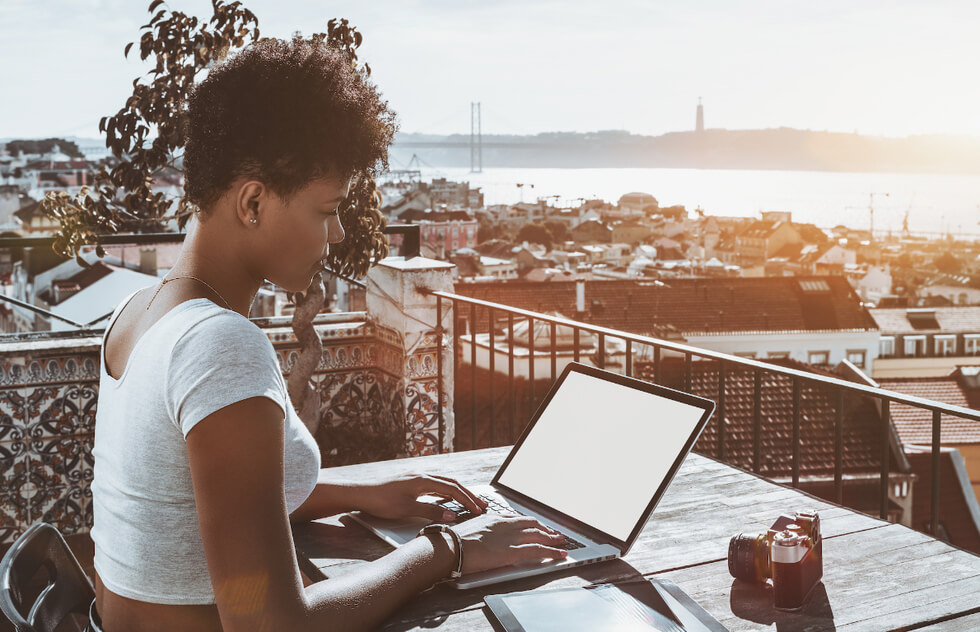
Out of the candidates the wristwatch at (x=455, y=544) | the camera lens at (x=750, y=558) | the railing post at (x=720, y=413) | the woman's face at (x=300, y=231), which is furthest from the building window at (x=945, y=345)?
the woman's face at (x=300, y=231)

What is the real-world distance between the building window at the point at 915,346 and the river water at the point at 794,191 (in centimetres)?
5950

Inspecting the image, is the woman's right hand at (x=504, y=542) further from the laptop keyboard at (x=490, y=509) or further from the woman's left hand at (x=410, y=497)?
the woman's left hand at (x=410, y=497)

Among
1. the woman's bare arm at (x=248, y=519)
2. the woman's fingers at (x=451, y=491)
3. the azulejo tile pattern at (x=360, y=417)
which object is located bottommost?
the azulejo tile pattern at (x=360, y=417)

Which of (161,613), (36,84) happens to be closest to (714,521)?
(161,613)

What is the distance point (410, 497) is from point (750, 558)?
48 centimetres

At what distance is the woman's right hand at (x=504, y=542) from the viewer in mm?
1125

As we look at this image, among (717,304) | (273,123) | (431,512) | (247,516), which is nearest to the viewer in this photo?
(247,516)

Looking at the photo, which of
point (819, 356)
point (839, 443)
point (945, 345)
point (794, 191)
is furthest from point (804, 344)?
point (794, 191)

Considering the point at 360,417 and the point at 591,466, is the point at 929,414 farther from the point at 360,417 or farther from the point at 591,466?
the point at 591,466

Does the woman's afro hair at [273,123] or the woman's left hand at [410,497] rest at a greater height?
the woman's afro hair at [273,123]

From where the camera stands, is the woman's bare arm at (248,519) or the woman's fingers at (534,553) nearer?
the woman's bare arm at (248,519)

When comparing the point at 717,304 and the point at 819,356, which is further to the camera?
the point at 819,356

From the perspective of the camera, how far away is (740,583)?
45.4 inches

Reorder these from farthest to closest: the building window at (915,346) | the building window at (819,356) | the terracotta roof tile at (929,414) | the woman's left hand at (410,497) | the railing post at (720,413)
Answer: the building window at (915,346), the building window at (819,356), the terracotta roof tile at (929,414), the railing post at (720,413), the woman's left hand at (410,497)
